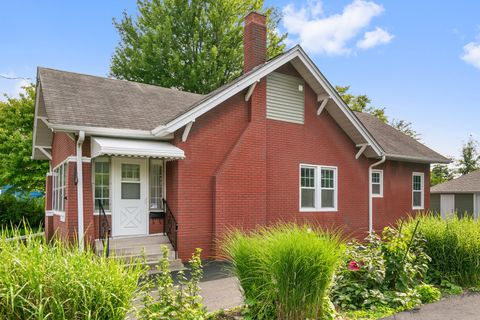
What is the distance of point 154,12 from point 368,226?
74.1ft

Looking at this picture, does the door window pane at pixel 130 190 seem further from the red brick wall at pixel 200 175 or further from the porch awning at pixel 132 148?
the porch awning at pixel 132 148

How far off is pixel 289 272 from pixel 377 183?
12.1 meters

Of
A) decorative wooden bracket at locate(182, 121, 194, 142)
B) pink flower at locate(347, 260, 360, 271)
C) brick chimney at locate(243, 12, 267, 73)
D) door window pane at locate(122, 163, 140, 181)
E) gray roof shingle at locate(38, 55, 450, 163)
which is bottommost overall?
pink flower at locate(347, 260, 360, 271)

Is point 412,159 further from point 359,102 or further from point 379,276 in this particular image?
point 359,102

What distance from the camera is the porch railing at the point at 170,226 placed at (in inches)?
401

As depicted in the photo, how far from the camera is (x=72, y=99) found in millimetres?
10648

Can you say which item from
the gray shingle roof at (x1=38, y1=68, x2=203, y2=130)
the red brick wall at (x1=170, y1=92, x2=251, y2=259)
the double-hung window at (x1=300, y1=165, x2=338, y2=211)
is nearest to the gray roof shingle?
the gray shingle roof at (x1=38, y1=68, x2=203, y2=130)

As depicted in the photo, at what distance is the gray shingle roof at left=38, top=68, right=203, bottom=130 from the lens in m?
9.77

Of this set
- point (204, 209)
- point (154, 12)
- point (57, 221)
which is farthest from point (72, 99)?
point (154, 12)

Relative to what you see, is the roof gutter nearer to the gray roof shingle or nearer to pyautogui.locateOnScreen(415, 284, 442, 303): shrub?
the gray roof shingle

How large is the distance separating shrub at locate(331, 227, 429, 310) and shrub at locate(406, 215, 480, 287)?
691mm

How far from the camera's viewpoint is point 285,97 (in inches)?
494

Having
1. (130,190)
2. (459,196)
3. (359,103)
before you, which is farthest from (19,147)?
(359,103)

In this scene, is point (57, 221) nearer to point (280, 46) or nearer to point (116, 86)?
point (116, 86)
